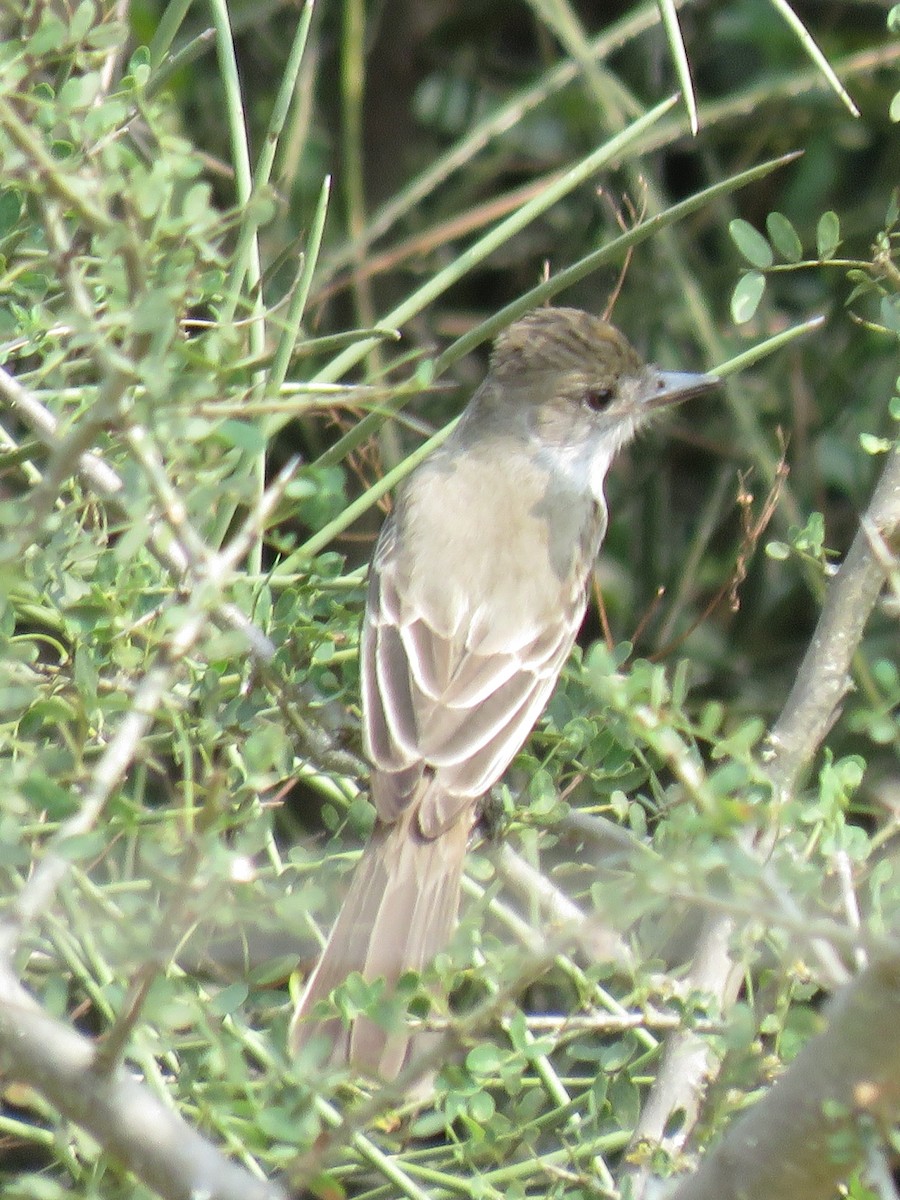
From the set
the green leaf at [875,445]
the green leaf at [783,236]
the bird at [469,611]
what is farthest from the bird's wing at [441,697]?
the green leaf at [783,236]

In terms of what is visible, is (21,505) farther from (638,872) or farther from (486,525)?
(486,525)

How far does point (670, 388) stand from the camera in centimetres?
457

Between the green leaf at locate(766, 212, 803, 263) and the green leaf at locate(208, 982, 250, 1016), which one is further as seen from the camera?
the green leaf at locate(766, 212, 803, 263)

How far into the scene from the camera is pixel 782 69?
5.95 meters

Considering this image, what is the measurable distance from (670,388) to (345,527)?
1480mm

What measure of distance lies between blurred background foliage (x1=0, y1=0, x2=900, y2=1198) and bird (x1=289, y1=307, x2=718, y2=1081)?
0.10 metres

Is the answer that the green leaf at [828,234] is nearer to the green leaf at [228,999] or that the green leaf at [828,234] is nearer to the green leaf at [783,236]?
the green leaf at [783,236]

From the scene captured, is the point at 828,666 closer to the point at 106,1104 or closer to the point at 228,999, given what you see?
the point at 228,999

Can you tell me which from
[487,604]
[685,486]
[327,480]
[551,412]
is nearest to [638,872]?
[327,480]

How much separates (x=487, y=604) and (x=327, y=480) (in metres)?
1.89

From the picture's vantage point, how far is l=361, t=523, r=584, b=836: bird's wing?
3.38 meters

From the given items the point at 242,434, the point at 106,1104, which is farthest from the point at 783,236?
the point at 106,1104

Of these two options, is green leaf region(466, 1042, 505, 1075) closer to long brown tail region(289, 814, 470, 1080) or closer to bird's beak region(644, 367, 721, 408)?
long brown tail region(289, 814, 470, 1080)

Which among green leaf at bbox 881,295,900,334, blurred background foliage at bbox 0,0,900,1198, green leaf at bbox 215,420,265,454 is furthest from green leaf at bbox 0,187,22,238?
green leaf at bbox 881,295,900,334
